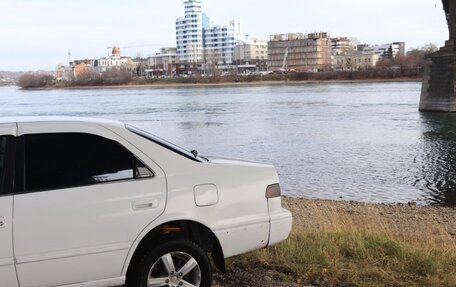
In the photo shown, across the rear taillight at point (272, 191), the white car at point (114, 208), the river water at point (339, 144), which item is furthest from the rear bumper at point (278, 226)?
the river water at point (339, 144)

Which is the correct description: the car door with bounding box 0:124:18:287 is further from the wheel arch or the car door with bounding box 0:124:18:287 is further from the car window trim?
the wheel arch

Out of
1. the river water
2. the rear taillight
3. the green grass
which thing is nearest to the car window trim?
the rear taillight

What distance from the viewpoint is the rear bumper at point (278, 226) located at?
4012mm

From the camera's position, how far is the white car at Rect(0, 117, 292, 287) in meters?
3.32

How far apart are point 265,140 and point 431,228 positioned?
19.8 meters

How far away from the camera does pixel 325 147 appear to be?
25625 mm

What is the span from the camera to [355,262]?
4.85m

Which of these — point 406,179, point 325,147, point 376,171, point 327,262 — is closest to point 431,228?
point 327,262

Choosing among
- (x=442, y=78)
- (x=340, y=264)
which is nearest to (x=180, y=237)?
(x=340, y=264)

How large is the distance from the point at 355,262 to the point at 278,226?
3.98ft

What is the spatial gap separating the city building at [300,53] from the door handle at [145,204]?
164 m

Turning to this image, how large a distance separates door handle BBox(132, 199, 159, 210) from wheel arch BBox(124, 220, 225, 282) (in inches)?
6.5

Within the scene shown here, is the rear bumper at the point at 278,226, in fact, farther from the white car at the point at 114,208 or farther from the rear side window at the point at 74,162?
the rear side window at the point at 74,162

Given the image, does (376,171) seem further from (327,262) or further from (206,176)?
(206,176)
